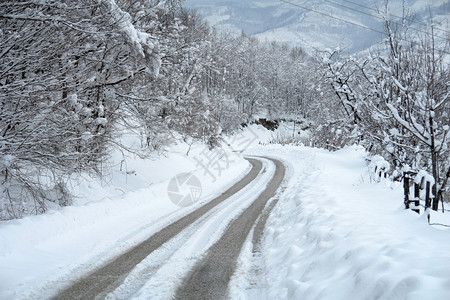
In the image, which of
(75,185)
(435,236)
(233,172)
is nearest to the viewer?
(435,236)

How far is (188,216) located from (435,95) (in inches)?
253

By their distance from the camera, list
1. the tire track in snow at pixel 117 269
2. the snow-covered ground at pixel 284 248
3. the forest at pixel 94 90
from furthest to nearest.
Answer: the forest at pixel 94 90 → the tire track in snow at pixel 117 269 → the snow-covered ground at pixel 284 248

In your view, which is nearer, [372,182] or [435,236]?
[435,236]

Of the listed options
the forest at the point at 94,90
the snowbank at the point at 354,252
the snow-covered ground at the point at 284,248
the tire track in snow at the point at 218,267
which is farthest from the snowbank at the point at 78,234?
the snowbank at the point at 354,252

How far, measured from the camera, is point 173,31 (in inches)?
370

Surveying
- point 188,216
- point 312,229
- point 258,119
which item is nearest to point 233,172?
point 188,216

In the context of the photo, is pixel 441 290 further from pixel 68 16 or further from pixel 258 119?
pixel 258 119

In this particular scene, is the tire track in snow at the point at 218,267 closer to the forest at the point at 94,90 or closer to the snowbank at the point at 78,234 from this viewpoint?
the snowbank at the point at 78,234

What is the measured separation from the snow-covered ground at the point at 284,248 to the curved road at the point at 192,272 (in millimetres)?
181

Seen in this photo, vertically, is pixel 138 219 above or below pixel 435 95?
below

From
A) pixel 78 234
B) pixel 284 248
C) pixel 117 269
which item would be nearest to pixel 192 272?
pixel 117 269

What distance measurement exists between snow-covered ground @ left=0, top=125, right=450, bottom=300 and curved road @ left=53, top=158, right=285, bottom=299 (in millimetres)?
181

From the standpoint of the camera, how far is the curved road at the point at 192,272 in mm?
3885

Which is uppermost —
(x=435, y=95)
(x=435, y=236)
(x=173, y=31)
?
(x=173, y=31)
